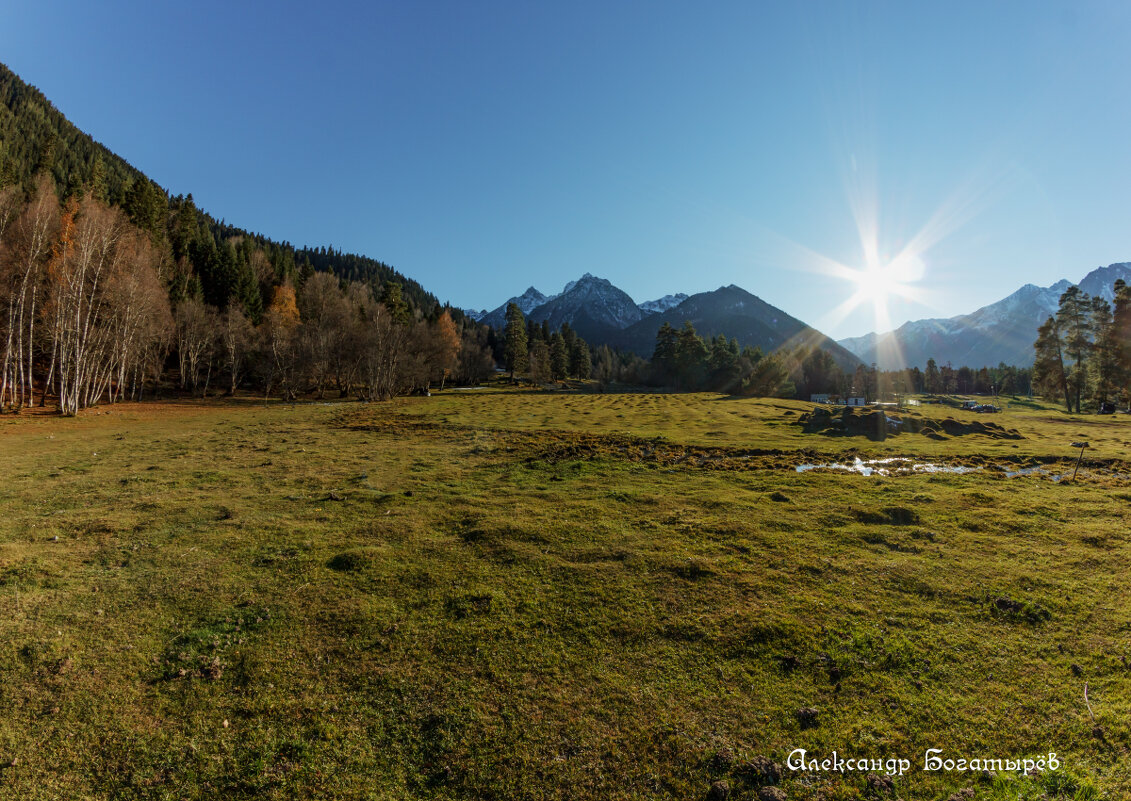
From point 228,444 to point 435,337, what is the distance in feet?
201

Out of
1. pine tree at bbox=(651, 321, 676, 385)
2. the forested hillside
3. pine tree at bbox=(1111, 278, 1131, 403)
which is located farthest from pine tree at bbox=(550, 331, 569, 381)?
pine tree at bbox=(1111, 278, 1131, 403)

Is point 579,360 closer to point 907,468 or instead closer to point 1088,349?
point 1088,349

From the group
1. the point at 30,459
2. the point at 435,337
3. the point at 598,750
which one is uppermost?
the point at 435,337

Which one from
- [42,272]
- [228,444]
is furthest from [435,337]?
[228,444]

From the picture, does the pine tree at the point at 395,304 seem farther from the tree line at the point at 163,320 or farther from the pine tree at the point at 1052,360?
the pine tree at the point at 1052,360

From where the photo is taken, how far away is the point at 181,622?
8.51m

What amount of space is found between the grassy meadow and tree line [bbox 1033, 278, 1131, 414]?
67.6 metres

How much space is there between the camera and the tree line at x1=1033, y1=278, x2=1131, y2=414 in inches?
2331

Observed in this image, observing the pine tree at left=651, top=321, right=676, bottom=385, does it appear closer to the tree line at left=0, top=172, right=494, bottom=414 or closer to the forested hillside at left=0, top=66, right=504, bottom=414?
the forested hillside at left=0, top=66, right=504, bottom=414

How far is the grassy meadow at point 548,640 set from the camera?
5.66 metres

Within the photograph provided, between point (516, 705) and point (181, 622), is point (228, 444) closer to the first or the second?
Result: point (181, 622)

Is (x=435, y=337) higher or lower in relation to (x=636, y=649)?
higher

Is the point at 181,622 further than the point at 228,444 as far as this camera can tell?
No

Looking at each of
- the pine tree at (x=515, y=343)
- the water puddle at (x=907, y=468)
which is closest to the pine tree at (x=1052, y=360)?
the water puddle at (x=907, y=468)
